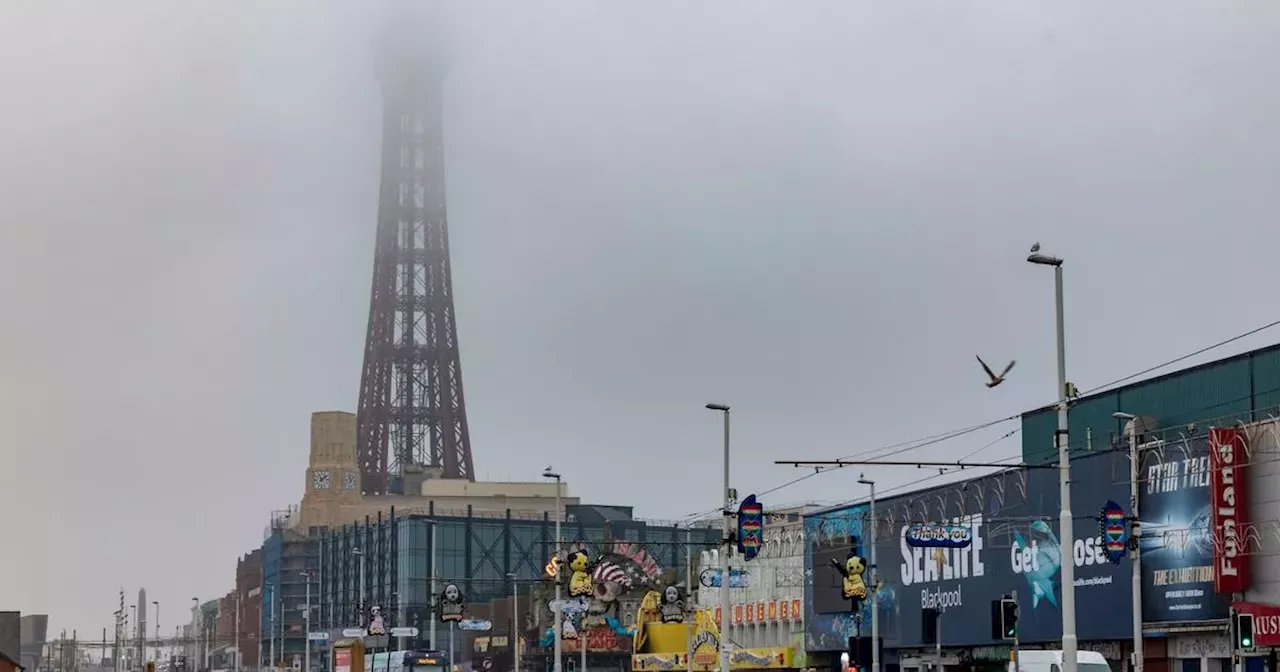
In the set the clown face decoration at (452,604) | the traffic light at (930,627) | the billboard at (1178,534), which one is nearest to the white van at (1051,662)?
the billboard at (1178,534)

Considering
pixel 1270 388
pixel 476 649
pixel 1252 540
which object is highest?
pixel 1270 388

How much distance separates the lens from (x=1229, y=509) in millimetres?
58594

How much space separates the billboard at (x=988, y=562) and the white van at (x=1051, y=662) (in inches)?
187

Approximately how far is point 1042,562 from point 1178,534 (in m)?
9.72

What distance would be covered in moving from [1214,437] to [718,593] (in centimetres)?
5105

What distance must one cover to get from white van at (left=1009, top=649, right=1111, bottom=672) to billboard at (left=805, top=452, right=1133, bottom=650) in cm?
476

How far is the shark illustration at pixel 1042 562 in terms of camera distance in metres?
70.6

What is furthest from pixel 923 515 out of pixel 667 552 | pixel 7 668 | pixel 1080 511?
pixel 667 552

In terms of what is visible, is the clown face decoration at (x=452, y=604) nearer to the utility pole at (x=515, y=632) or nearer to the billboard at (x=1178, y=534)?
the utility pole at (x=515, y=632)

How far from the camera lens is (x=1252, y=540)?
2291 inches

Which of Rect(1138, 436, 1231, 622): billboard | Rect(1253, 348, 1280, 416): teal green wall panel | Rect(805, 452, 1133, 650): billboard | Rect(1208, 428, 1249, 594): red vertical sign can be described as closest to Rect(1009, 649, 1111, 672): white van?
Rect(805, 452, 1133, 650): billboard

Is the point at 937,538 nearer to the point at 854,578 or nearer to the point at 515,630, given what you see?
the point at 854,578

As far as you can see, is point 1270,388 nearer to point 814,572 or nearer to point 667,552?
point 814,572

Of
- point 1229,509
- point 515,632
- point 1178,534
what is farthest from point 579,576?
point 515,632
